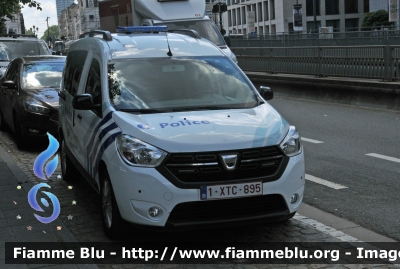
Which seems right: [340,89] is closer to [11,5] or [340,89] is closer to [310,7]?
[11,5]

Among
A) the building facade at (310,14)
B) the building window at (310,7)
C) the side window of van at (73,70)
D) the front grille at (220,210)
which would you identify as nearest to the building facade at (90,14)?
the building facade at (310,14)

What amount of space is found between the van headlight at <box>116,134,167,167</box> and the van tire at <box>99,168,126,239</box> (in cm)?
37

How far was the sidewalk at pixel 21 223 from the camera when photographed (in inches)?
233

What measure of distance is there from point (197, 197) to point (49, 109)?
6.63 m

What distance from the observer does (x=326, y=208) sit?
283 inches

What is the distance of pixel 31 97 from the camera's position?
11.8 meters

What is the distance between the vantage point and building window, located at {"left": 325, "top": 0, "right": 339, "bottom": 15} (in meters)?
87.7

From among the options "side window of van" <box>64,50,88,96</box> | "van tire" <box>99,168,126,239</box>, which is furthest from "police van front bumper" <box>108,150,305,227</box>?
"side window of van" <box>64,50,88,96</box>

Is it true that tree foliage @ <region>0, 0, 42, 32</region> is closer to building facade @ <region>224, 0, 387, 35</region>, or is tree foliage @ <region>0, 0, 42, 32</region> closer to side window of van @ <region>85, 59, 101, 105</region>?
side window of van @ <region>85, 59, 101, 105</region>

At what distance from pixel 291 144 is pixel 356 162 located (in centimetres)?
399

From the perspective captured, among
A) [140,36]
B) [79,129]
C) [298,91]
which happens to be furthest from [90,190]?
[298,91]

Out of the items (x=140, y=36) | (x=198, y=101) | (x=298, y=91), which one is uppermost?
(x=140, y=36)

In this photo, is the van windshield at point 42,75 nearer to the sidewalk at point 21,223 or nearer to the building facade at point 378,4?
the sidewalk at point 21,223

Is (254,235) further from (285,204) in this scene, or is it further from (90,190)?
(90,190)
